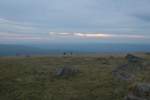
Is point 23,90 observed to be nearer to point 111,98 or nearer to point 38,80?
point 38,80

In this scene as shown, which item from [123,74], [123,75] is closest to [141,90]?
[123,75]

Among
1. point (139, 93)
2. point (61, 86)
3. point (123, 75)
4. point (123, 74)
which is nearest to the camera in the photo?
point (139, 93)

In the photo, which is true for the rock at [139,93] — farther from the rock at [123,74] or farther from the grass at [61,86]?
the rock at [123,74]

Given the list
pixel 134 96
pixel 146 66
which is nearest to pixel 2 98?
pixel 134 96

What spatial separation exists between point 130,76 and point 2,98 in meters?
13.3

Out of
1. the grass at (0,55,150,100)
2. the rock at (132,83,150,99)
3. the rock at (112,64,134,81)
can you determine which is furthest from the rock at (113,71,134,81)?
the rock at (132,83,150,99)

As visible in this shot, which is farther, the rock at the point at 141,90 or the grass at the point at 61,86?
the grass at the point at 61,86

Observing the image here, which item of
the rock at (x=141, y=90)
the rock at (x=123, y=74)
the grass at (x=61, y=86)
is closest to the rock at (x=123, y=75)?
the rock at (x=123, y=74)

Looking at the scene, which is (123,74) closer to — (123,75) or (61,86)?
(123,75)

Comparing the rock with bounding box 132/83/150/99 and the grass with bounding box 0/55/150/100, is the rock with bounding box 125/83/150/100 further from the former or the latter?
the grass with bounding box 0/55/150/100

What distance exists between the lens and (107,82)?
24.1m

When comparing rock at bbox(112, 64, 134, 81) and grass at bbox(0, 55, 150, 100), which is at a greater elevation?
rock at bbox(112, 64, 134, 81)

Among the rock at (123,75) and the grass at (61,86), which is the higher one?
the rock at (123,75)

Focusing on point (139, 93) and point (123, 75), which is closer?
point (139, 93)
